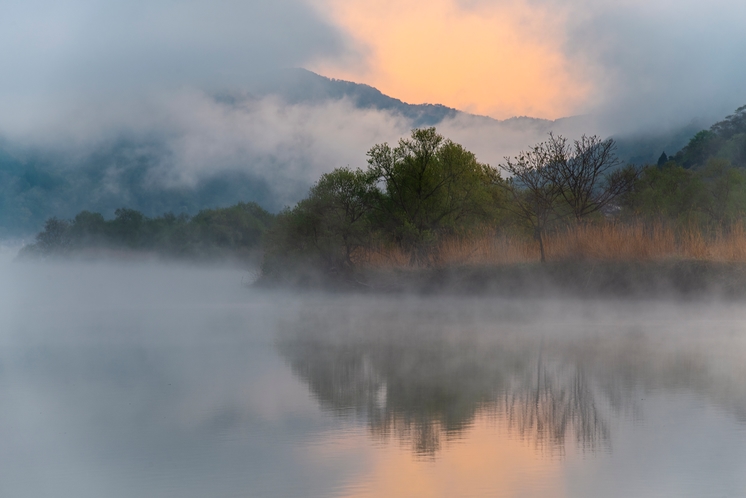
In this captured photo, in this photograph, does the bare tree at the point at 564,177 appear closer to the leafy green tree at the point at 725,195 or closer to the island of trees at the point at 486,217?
the island of trees at the point at 486,217

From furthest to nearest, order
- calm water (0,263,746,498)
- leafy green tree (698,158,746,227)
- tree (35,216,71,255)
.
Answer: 1. tree (35,216,71,255)
2. leafy green tree (698,158,746,227)
3. calm water (0,263,746,498)

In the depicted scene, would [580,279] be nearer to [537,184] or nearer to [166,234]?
[537,184]

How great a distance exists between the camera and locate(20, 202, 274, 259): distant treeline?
282ft

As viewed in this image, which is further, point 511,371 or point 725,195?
point 725,195

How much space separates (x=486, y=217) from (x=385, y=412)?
21.7 metres

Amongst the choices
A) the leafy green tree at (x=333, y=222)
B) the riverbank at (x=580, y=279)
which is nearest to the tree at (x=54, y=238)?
the leafy green tree at (x=333, y=222)

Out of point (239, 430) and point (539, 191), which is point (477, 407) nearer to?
point (239, 430)

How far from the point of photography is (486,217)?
28484 millimetres

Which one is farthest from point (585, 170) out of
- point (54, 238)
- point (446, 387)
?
point (54, 238)

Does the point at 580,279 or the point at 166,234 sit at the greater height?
the point at 166,234

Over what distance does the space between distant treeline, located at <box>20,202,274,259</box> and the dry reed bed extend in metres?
38.2

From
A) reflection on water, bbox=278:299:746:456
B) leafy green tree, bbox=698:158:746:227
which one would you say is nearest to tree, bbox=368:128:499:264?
reflection on water, bbox=278:299:746:456

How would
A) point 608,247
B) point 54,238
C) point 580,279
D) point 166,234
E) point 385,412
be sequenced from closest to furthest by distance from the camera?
point 385,412 < point 608,247 < point 580,279 < point 166,234 < point 54,238

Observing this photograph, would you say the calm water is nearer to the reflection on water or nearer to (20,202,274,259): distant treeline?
the reflection on water
